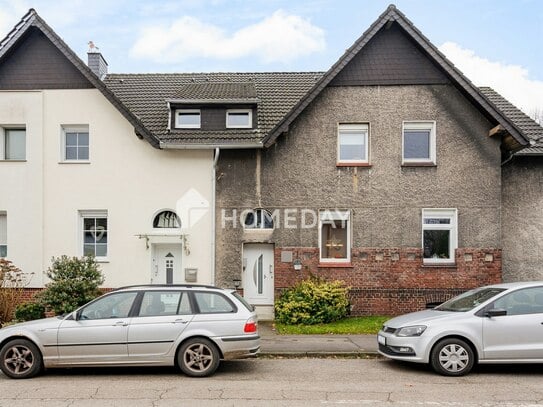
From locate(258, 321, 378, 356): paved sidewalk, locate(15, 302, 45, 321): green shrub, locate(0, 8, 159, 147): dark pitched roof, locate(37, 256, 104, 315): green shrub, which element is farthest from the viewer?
locate(0, 8, 159, 147): dark pitched roof

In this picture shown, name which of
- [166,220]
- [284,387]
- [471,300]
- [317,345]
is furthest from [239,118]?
[284,387]

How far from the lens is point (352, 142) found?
1427cm

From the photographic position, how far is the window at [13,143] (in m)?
14.5

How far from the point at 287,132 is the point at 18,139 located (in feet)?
26.5

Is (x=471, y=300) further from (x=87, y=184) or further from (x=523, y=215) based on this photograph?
(x=87, y=184)

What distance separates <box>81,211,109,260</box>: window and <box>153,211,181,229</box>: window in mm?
1535

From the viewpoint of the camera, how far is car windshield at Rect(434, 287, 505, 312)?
335 inches

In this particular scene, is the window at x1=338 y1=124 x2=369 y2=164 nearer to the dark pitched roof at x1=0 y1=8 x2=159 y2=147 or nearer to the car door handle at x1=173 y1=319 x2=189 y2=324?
the dark pitched roof at x1=0 y1=8 x2=159 y2=147

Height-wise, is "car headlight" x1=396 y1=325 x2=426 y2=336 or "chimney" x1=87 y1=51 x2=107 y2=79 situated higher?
"chimney" x1=87 y1=51 x2=107 y2=79

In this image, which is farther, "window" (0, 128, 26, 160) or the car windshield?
"window" (0, 128, 26, 160)

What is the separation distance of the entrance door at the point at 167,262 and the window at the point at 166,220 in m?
0.56

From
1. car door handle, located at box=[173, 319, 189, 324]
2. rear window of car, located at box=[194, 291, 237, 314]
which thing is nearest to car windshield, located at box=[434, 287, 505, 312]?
rear window of car, located at box=[194, 291, 237, 314]

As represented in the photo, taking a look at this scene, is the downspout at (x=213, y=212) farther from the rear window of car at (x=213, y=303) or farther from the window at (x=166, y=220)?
the rear window of car at (x=213, y=303)

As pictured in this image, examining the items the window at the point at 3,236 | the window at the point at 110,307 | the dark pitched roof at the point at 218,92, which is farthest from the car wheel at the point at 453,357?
the window at the point at 3,236
